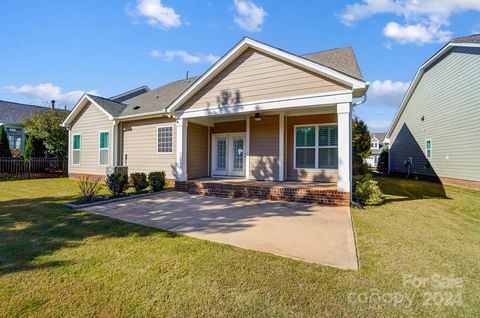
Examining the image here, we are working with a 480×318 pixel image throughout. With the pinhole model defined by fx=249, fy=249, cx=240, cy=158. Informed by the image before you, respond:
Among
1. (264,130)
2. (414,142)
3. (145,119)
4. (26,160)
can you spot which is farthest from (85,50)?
(414,142)

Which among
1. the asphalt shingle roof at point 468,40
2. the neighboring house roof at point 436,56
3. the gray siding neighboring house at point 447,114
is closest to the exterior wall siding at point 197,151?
the gray siding neighboring house at point 447,114

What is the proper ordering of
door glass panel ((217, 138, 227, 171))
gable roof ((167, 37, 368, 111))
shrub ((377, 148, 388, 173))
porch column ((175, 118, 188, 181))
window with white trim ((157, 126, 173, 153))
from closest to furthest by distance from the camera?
1. gable roof ((167, 37, 368, 111))
2. porch column ((175, 118, 188, 181))
3. window with white trim ((157, 126, 173, 153))
4. door glass panel ((217, 138, 227, 171))
5. shrub ((377, 148, 388, 173))

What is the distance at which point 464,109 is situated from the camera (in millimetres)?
11969

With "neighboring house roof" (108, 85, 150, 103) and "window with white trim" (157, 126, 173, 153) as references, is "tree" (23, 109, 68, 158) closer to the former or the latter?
"neighboring house roof" (108, 85, 150, 103)

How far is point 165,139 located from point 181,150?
1640mm

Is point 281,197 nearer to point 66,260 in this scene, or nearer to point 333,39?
point 66,260

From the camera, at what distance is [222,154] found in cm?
1194

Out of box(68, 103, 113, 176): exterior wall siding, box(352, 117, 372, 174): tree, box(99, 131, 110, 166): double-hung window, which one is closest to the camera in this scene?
box(99, 131, 110, 166): double-hung window

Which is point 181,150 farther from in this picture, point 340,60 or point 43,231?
point 340,60

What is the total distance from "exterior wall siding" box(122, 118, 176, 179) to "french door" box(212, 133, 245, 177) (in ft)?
6.67

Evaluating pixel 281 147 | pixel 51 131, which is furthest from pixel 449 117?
pixel 51 131

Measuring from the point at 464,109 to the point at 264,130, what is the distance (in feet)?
32.6

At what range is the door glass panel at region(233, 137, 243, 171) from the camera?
11.4 m

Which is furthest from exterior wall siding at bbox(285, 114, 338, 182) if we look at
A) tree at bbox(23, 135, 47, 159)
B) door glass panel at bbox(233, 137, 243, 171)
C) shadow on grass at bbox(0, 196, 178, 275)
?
tree at bbox(23, 135, 47, 159)
